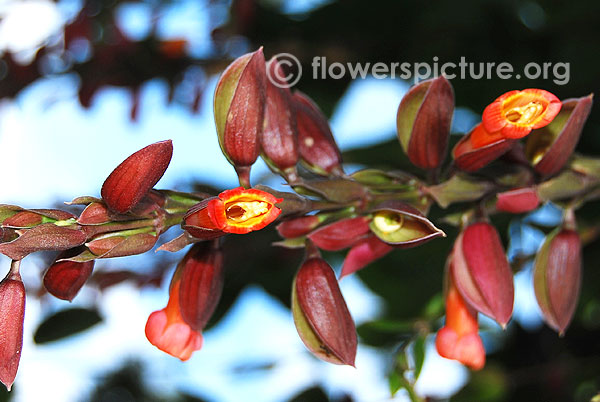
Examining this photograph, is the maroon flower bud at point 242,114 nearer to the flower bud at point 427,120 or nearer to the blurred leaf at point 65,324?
the flower bud at point 427,120

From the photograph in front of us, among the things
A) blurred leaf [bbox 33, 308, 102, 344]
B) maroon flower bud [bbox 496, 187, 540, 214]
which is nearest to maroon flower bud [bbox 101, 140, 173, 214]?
maroon flower bud [bbox 496, 187, 540, 214]

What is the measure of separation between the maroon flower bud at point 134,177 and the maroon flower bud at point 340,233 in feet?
0.55

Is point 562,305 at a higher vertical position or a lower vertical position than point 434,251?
higher

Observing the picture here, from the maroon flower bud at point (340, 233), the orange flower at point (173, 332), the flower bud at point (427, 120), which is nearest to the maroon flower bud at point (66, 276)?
the orange flower at point (173, 332)

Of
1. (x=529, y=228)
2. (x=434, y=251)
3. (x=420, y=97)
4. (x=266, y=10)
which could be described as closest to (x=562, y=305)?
(x=420, y=97)

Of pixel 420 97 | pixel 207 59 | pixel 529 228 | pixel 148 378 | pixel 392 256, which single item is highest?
pixel 420 97

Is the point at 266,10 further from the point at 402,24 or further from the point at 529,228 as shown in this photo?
the point at 529,228

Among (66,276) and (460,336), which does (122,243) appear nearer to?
(66,276)

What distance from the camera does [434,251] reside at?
129 cm

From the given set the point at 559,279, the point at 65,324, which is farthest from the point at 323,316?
the point at 65,324

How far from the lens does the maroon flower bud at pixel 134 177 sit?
52cm

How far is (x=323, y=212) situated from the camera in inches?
25.4

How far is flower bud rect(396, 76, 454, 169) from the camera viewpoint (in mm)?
657

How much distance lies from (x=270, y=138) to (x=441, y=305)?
1.63 feet
